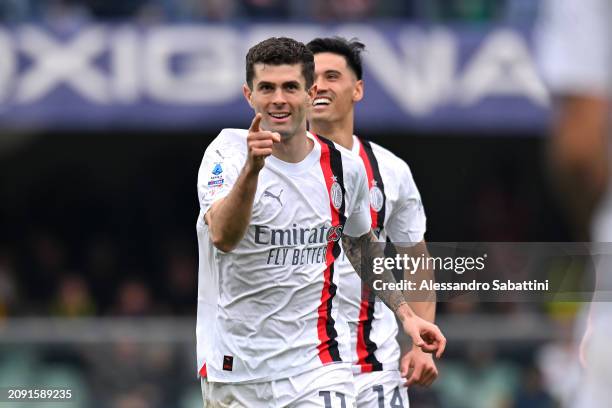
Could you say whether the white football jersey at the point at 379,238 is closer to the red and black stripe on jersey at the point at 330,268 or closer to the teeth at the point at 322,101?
the teeth at the point at 322,101

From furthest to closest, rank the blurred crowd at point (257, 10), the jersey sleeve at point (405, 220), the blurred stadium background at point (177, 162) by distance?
the blurred crowd at point (257, 10)
the blurred stadium background at point (177, 162)
the jersey sleeve at point (405, 220)

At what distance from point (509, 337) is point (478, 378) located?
43 cm

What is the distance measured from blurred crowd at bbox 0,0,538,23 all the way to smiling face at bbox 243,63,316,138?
767 cm

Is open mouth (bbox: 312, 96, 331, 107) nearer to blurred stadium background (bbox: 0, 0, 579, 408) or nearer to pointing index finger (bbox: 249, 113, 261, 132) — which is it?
pointing index finger (bbox: 249, 113, 261, 132)

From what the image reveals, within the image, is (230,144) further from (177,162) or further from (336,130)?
(177,162)

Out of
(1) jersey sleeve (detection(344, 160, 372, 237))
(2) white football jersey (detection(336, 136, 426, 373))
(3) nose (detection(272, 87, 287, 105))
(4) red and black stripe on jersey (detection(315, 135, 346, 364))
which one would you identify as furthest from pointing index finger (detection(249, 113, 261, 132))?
(2) white football jersey (detection(336, 136, 426, 373))

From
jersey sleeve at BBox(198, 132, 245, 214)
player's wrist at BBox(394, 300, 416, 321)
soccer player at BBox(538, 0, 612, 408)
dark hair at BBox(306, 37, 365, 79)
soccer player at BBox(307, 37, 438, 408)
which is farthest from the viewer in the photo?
dark hair at BBox(306, 37, 365, 79)

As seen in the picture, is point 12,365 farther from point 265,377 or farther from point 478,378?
point 265,377

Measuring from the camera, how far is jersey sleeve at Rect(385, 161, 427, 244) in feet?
20.8

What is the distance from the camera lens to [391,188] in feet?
20.7

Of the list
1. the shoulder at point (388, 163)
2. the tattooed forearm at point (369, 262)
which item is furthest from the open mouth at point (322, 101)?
the tattooed forearm at point (369, 262)

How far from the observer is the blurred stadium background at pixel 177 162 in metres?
10.8

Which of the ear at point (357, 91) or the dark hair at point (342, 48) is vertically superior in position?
the dark hair at point (342, 48)

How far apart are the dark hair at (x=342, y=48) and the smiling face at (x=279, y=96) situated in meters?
1.39
